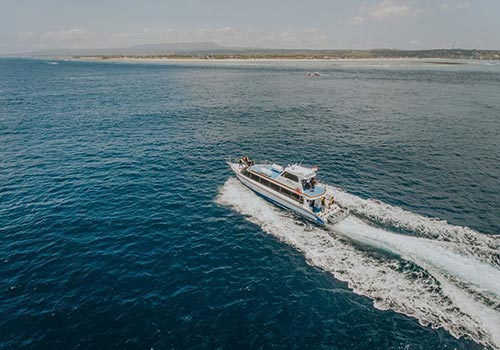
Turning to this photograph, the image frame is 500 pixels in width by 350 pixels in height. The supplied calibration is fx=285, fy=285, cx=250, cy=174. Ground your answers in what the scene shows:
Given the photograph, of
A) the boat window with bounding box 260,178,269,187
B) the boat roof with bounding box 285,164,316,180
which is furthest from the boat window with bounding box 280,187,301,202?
the boat window with bounding box 260,178,269,187

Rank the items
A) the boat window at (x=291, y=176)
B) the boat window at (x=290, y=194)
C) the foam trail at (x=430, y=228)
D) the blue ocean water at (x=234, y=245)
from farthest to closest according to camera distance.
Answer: the boat window at (x=291, y=176)
the boat window at (x=290, y=194)
the foam trail at (x=430, y=228)
the blue ocean water at (x=234, y=245)

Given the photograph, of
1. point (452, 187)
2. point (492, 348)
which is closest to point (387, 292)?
point (492, 348)

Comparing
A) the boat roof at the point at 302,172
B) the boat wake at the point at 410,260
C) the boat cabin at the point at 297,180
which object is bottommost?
the boat wake at the point at 410,260

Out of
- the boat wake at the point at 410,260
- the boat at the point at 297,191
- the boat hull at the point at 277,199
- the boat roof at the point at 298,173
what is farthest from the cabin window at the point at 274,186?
the boat wake at the point at 410,260

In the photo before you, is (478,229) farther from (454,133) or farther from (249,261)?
(454,133)

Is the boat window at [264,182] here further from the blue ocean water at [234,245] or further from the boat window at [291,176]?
the blue ocean water at [234,245]

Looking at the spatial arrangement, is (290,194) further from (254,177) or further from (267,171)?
(254,177)
